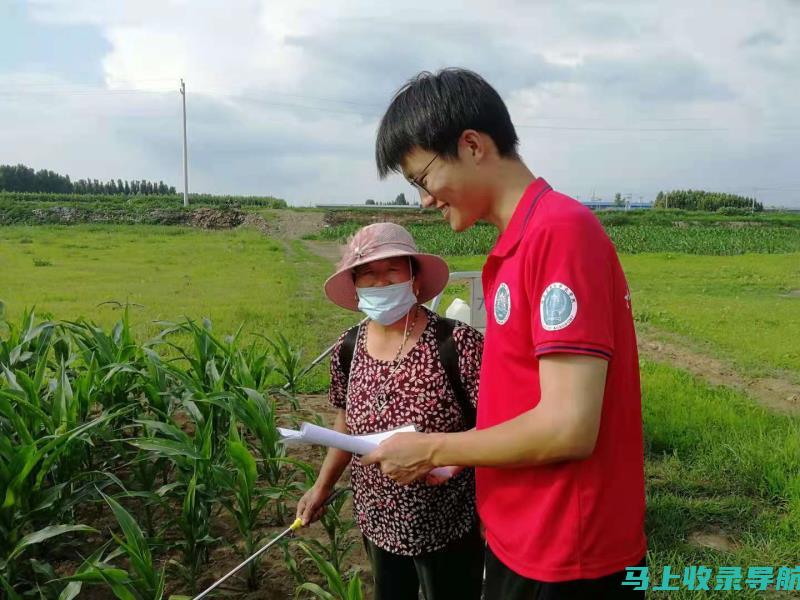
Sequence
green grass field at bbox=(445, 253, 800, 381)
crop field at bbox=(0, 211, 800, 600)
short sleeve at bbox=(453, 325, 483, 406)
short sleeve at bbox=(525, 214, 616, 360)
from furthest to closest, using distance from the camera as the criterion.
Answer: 1. green grass field at bbox=(445, 253, 800, 381)
2. crop field at bbox=(0, 211, 800, 600)
3. short sleeve at bbox=(453, 325, 483, 406)
4. short sleeve at bbox=(525, 214, 616, 360)

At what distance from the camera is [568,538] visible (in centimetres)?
95

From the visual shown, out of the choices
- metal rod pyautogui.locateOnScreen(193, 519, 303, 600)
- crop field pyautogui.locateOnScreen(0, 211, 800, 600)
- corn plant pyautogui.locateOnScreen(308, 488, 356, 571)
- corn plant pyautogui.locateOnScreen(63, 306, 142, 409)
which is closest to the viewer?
metal rod pyautogui.locateOnScreen(193, 519, 303, 600)

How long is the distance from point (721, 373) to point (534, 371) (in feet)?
16.3

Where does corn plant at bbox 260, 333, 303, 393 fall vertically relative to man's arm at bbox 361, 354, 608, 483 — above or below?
below

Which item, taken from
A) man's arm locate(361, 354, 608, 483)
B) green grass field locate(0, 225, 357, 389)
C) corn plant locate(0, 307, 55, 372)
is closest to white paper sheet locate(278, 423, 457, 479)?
man's arm locate(361, 354, 608, 483)

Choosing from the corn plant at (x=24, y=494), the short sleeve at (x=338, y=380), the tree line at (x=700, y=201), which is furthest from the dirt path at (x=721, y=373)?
the tree line at (x=700, y=201)

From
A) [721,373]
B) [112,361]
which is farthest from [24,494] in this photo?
[721,373]

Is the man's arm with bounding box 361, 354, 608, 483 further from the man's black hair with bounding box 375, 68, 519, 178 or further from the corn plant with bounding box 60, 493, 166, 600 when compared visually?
the corn plant with bounding box 60, 493, 166, 600

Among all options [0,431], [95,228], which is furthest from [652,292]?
[95,228]

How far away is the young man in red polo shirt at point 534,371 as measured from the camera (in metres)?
0.86

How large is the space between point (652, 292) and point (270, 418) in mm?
8951

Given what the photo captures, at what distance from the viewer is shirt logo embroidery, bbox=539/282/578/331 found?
2.80ft

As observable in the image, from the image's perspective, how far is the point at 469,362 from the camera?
4.77 ft

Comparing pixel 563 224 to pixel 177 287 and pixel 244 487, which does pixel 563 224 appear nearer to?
pixel 244 487
